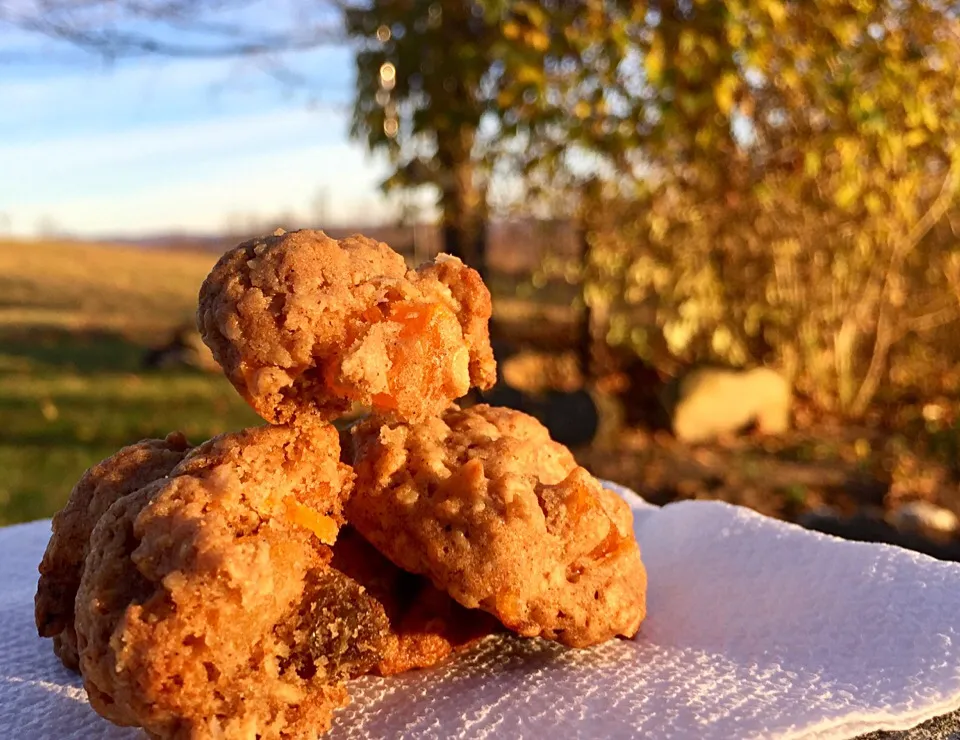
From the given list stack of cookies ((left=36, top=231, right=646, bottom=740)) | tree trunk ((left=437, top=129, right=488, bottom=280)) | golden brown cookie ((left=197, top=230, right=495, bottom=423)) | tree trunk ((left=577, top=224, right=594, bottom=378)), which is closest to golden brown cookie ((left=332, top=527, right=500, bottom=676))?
stack of cookies ((left=36, top=231, right=646, bottom=740))

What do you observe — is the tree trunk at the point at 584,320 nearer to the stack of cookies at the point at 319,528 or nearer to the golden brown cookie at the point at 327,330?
the stack of cookies at the point at 319,528

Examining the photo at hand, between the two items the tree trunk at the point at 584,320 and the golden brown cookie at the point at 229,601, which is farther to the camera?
the tree trunk at the point at 584,320

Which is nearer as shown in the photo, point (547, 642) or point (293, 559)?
point (293, 559)

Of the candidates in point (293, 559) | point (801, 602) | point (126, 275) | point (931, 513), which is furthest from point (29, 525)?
point (126, 275)

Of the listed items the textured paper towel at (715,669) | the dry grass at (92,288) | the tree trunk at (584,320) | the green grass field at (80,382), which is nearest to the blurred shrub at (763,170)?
the tree trunk at (584,320)

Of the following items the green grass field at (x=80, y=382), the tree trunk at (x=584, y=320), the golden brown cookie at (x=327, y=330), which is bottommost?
the green grass field at (x=80, y=382)

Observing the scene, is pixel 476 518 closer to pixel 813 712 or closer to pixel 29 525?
pixel 813 712

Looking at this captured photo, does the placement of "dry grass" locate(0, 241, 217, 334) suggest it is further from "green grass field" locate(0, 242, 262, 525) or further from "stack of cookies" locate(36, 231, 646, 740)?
"stack of cookies" locate(36, 231, 646, 740)

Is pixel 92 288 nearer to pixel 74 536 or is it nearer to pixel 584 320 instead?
pixel 584 320

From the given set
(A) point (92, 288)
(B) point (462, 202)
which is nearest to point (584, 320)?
(B) point (462, 202)
